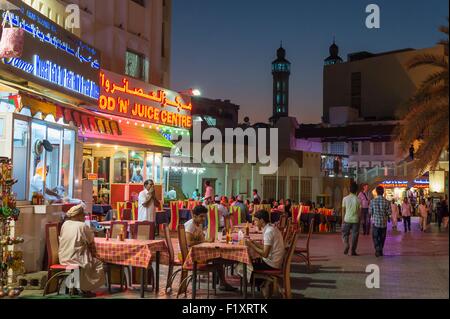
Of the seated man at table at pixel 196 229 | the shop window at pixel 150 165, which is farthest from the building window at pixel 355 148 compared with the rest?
the seated man at table at pixel 196 229

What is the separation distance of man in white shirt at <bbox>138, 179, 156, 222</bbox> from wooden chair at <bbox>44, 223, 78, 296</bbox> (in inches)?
189

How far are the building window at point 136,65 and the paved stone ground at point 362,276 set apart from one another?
33.9 ft

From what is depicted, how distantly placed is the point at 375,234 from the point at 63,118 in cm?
813

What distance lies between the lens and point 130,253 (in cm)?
942

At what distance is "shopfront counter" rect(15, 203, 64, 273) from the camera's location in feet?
34.9

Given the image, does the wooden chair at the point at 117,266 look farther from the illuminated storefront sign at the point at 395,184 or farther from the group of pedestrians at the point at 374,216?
the illuminated storefront sign at the point at 395,184

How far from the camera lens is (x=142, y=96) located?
2252cm

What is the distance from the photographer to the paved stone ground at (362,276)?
9828 millimetres

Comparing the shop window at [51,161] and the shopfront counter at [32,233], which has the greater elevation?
the shop window at [51,161]

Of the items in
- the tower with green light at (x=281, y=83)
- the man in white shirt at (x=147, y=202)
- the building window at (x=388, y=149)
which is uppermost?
the tower with green light at (x=281, y=83)

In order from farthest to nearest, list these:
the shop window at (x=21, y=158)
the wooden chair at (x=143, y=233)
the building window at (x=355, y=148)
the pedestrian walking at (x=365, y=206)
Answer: the building window at (x=355, y=148), the pedestrian walking at (x=365, y=206), the shop window at (x=21, y=158), the wooden chair at (x=143, y=233)

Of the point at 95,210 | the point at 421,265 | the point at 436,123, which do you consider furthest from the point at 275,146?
the point at 436,123

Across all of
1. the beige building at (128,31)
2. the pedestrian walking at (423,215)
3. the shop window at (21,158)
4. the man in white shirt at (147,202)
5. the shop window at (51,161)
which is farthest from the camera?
the pedestrian walking at (423,215)
